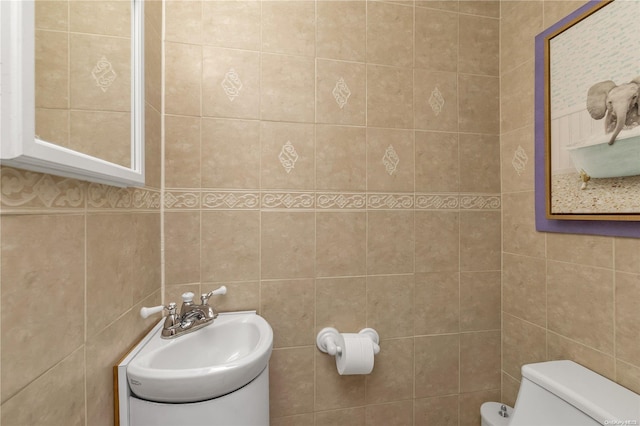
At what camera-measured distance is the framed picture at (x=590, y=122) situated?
875 millimetres

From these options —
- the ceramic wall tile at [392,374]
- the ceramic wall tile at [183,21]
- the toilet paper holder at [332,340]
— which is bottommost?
the ceramic wall tile at [392,374]

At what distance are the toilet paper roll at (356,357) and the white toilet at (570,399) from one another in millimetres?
511

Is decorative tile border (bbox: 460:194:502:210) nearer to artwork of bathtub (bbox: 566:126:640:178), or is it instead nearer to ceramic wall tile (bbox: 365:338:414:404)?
artwork of bathtub (bbox: 566:126:640:178)

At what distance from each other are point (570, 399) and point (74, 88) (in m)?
1.51

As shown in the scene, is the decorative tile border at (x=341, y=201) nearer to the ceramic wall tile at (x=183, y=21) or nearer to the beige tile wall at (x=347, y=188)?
the beige tile wall at (x=347, y=188)

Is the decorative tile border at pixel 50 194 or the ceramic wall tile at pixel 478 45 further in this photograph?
the ceramic wall tile at pixel 478 45

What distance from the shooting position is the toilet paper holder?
3.74ft

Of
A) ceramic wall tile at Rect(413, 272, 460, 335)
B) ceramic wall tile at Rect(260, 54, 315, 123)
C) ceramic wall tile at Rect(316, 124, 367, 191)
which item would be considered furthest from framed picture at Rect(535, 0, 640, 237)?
ceramic wall tile at Rect(260, 54, 315, 123)

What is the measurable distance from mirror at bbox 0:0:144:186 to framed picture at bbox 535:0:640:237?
1432 mm

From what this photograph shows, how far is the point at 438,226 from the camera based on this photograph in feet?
4.37

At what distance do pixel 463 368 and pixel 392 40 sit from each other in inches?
60.6

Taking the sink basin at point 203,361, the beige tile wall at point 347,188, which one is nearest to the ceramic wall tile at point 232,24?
the beige tile wall at point 347,188

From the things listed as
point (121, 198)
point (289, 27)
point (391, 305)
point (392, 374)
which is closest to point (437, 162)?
point (391, 305)

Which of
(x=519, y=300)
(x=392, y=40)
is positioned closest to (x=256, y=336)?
(x=519, y=300)
